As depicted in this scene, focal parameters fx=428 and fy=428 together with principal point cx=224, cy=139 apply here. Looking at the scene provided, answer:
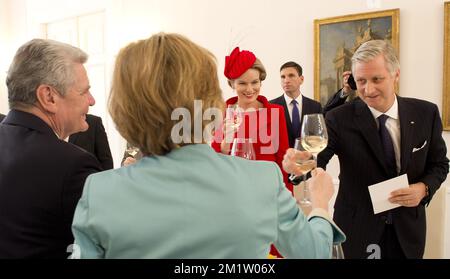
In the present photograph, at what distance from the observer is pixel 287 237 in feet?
3.62

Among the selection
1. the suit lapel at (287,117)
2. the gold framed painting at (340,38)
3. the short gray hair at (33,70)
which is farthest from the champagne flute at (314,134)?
the gold framed painting at (340,38)

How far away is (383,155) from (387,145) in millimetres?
68

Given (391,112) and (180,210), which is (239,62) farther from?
(180,210)

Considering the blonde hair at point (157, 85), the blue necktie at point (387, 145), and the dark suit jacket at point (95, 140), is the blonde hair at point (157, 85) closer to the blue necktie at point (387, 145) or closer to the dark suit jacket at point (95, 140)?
the blue necktie at point (387, 145)

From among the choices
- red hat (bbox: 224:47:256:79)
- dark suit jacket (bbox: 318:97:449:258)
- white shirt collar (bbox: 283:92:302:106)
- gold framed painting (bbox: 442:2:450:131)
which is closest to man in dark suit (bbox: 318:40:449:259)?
dark suit jacket (bbox: 318:97:449:258)

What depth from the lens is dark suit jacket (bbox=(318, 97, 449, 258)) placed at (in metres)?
2.15

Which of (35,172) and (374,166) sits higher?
(35,172)

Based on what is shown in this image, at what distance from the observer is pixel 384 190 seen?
1931 mm

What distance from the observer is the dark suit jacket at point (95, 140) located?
3.23m

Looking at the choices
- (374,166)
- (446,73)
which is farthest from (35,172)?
(446,73)

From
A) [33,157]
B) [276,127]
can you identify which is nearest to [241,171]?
[33,157]

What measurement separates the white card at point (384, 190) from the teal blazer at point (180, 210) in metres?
1.00

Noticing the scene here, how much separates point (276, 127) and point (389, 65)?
1.11 m

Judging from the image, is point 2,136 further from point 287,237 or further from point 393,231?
point 393,231
